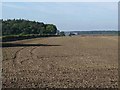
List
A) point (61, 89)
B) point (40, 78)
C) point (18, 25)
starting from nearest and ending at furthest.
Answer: point (61, 89) < point (40, 78) < point (18, 25)

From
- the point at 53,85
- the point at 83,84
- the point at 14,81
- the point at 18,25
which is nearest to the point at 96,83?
the point at 83,84

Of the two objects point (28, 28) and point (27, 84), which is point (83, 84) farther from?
point (28, 28)

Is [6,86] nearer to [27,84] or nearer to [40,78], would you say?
[27,84]

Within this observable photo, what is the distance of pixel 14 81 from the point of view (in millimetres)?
14406

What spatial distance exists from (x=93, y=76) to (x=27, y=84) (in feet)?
12.1

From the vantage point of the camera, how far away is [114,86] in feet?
43.7

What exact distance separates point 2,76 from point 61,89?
13.8 feet

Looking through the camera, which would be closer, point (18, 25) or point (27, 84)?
point (27, 84)

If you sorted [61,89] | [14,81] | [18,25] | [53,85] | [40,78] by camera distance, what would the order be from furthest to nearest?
[18,25], [40,78], [14,81], [53,85], [61,89]

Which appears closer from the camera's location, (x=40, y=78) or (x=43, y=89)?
(x=43, y=89)

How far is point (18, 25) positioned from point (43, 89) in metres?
180

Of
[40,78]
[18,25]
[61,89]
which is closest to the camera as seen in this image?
[61,89]

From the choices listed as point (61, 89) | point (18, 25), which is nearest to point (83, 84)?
point (61, 89)

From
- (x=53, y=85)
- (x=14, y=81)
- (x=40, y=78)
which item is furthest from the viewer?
(x=40, y=78)
